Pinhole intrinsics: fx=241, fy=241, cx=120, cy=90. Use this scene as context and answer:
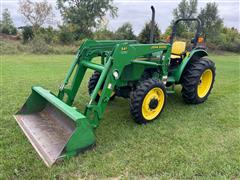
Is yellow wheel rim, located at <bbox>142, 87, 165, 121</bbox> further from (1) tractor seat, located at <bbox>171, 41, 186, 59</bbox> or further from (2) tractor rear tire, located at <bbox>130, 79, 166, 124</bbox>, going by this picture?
(1) tractor seat, located at <bbox>171, 41, 186, 59</bbox>

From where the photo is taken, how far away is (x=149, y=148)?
10.5ft

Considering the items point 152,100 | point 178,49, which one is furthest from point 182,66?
point 152,100

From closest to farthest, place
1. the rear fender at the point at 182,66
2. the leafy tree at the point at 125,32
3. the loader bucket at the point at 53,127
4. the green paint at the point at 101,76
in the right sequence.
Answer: the loader bucket at the point at 53,127, the green paint at the point at 101,76, the rear fender at the point at 182,66, the leafy tree at the point at 125,32

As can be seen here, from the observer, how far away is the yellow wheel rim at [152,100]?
3.87m

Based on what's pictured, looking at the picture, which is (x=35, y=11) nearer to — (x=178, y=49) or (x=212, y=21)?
(x=212, y=21)

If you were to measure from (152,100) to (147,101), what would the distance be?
91mm

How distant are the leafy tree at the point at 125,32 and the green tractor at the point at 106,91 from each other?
678 inches

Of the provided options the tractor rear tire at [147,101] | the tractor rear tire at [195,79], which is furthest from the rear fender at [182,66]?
the tractor rear tire at [147,101]

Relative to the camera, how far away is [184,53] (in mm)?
5109

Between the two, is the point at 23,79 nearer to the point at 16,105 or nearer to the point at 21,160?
the point at 16,105

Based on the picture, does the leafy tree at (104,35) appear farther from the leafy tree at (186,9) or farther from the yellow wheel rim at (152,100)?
the yellow wheel rim at (152,100)

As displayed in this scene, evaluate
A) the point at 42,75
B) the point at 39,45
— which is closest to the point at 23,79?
the point at 42,75

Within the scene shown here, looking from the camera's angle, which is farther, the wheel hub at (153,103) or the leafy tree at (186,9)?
the leafy tree at (186,9)

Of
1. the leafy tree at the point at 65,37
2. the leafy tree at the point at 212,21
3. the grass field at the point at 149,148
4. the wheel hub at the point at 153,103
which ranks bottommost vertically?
the grass field at the point at 149,148
